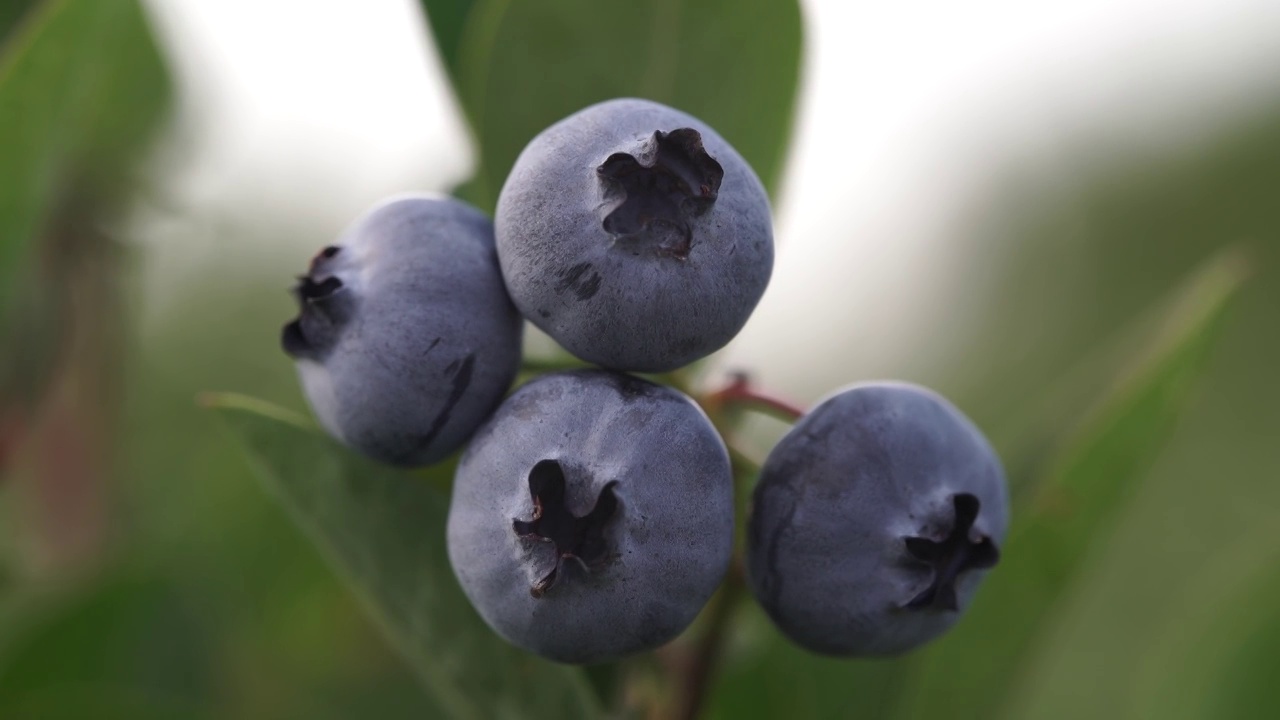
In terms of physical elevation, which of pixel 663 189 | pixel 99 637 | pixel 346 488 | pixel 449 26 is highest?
pixel 663 189

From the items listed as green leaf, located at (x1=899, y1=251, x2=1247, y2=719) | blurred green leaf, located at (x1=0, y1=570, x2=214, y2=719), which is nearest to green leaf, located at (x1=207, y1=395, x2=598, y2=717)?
green leaf, located at (x1=899, y1=251, x2=1247, y2=719)

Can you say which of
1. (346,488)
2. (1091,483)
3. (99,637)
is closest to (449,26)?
(346,488)

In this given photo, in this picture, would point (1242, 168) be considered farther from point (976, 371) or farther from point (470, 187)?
point (470, 187)

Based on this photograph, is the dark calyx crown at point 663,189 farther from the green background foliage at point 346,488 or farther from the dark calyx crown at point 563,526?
the green background foliage at point 346,488

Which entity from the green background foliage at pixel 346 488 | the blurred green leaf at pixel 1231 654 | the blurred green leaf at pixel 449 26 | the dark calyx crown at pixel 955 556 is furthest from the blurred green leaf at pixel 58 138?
the blurred green leaf at pixel 1231 654

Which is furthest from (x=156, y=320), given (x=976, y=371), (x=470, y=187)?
(x=976, y=371)

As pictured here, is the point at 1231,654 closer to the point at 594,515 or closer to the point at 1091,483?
the point at 1091,483

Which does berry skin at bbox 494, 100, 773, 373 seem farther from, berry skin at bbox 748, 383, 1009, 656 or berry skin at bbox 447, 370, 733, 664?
berry skin at bbox 748, 383, 1009, 656
